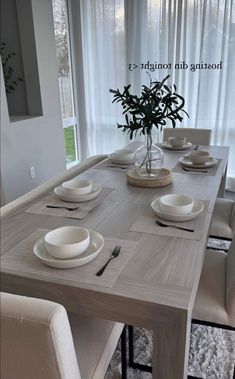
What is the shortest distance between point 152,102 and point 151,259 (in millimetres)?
846

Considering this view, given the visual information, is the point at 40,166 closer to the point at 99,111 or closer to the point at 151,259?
the point at 99,111

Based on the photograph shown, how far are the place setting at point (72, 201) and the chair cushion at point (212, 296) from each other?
1.95 feet

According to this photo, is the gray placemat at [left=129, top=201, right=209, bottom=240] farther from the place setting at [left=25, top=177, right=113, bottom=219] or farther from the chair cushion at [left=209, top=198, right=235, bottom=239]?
the chair cushion at [left=209, top=198, right=235, bottom=239]

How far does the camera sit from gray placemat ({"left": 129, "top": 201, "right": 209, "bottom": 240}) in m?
1.21

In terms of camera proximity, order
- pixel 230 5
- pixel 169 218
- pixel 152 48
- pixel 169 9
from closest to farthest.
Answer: pixel 169 218, pixel 230 5, pixel 169 9, pixel 152 48

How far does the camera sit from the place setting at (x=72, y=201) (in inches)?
56.0

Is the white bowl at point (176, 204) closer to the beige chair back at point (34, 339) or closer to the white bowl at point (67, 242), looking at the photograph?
the white bowl at point (67, 242)

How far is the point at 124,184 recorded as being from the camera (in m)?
1.79

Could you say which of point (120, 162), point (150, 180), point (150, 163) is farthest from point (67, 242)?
point (120, 162)

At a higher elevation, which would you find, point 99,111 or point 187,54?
point 187,54

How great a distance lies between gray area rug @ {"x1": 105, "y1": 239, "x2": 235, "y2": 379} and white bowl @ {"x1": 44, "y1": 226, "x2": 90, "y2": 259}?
799 millimetres

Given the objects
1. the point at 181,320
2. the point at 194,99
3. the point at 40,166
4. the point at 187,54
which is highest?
the point at 187,54

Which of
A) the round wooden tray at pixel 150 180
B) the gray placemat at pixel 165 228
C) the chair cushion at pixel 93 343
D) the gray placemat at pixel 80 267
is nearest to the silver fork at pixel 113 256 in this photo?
the gray placemat at pixel 80 267

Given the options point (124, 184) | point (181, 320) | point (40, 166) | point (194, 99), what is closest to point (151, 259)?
point (181, 320)
